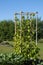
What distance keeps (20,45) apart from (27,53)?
659 mm

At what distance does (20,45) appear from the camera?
44.3 feet

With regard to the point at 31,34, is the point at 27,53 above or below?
below

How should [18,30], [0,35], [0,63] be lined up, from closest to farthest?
[0,63], [18,30], [0,35]

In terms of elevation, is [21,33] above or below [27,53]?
above

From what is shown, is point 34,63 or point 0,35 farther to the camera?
point 0,35

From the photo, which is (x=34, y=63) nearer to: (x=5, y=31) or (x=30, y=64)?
(x=30, y=64)

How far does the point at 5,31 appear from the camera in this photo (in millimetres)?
48000

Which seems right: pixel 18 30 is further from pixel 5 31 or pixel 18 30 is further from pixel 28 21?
pixel 5 31

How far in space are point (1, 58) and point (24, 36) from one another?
12.0 ft

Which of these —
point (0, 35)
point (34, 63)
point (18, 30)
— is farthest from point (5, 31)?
point (34, 63)

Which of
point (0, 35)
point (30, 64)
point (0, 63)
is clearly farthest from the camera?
point (0, 35)

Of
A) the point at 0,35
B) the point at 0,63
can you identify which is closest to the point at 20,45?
the point at 0,63

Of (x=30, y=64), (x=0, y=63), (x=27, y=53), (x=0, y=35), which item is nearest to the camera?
(x=0, y=63)

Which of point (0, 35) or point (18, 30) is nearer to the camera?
point (18, 30)
